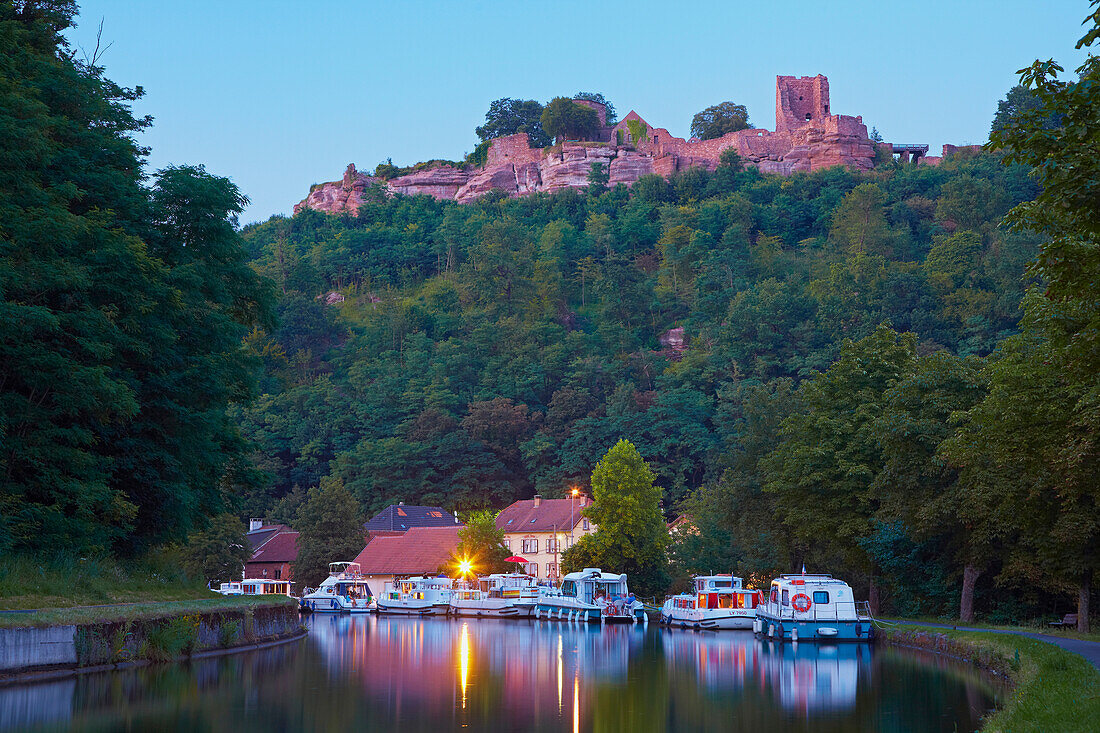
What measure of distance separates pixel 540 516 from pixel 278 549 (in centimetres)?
2352

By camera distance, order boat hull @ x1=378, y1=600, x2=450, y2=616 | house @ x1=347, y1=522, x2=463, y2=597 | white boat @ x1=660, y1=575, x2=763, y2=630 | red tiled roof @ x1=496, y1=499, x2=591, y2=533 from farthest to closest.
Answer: red tiled roof @ x1=496, y1=499, x2=591, y2=533
house @ x1=347, y1=522, x2=463, y2=597
boat hull @ x1=378, y1=600, x2=450, y2=616
white boat @ x1=660, y1=575, x2=763, y2=630

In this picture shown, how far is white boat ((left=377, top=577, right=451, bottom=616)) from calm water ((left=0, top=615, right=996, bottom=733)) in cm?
3448

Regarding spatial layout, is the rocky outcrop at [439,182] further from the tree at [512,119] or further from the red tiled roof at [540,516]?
the red tiled roof at [540,516]

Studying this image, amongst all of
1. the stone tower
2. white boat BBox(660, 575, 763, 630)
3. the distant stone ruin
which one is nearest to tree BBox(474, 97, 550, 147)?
the distant stone ruin

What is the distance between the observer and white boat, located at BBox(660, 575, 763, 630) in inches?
1897

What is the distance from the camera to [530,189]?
169 m

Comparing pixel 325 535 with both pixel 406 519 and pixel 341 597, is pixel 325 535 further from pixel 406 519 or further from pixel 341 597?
pixel 341 597

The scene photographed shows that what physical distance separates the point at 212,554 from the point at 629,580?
30.1m

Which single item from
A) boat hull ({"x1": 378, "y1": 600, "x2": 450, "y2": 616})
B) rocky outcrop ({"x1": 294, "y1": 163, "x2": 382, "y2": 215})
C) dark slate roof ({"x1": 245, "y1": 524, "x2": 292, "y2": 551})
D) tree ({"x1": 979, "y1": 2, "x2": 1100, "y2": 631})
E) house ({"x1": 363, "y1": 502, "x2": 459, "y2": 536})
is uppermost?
rocky outcrop ({"x1": 294, "y1": 163, "x2": 382, "y2": 215})

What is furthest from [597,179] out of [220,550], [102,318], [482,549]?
[102,318]

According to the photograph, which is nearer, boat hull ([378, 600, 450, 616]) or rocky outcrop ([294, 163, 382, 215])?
boat hull ([378, 600, 450, 616])

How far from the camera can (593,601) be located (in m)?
58.1

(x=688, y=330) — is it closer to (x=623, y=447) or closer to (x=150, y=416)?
(x=623, y=447)

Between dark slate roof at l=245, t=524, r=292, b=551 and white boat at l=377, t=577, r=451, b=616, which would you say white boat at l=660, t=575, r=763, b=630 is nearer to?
white boat at l=377, t=577, r=451, b=616
